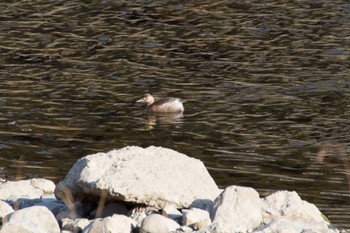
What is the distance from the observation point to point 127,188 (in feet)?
29.0

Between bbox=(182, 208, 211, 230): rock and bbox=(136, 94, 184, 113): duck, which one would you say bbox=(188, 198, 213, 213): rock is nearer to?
bbox=(182, 208, 211, 230): rock

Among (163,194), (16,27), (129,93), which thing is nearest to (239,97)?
(129,93)

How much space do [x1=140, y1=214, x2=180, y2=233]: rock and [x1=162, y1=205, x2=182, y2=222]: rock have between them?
11.4 inches

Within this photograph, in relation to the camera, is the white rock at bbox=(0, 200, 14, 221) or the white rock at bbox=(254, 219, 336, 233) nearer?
the white rock at bbox=(254, 219, 336, 233)

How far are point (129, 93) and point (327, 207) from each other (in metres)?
5.68

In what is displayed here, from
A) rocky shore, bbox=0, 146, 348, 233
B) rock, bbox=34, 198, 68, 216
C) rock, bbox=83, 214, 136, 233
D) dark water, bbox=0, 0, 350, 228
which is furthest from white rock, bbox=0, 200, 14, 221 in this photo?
dark water, bbox=0, 0, 350, 228

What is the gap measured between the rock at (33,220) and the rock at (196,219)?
0.94 m

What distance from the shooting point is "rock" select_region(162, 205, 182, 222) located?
873 cm

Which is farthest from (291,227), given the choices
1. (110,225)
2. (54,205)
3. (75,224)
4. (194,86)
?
(194,86)

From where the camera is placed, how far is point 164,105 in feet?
49.2

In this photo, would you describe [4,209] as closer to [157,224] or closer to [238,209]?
[157,224]

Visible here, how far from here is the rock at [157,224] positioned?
324 inches

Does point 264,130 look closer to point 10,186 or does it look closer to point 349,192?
point 349,192

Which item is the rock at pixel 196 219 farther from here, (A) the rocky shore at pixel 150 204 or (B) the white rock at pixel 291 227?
(B) the white rock at pixel 291 227
